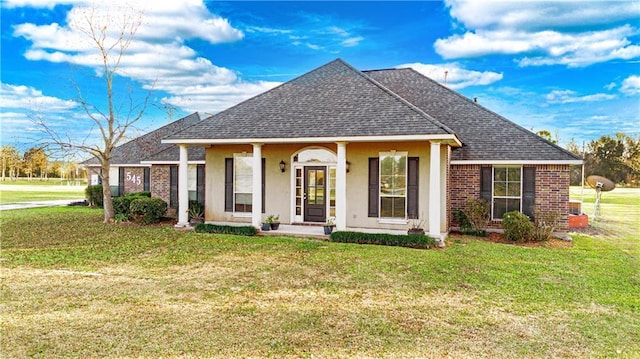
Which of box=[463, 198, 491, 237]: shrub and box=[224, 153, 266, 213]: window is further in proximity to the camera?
box=[224, 153, 266, 213]: window

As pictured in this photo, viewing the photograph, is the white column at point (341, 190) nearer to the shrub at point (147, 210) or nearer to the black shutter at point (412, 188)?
the black shutter at point (412, 188)

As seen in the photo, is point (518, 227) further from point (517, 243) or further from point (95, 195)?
point (95, 195)

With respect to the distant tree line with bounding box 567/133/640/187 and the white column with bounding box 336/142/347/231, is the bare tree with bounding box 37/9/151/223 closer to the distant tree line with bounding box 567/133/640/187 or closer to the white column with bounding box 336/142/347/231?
the white column with bounding box 336/142/347/231

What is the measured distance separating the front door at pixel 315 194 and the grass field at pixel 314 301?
265 centimetres

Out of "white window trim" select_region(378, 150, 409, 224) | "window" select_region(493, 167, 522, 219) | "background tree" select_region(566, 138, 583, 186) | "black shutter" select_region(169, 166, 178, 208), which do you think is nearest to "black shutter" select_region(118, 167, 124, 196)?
"black shutter" select_region(169, 166, 178, 208)

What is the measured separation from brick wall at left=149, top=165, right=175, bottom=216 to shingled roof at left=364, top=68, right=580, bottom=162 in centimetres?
1006

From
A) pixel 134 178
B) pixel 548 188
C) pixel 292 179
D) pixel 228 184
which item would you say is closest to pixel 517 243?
→ pixel 548 188

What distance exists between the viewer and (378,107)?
39.5ft

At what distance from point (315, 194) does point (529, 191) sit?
7061 millimetres

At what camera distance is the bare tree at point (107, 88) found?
15.6 m

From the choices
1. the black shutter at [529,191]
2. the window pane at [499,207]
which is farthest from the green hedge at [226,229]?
the black shutter at [529,191]

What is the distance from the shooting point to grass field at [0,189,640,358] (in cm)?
448

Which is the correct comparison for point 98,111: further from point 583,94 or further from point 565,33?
point 583,94

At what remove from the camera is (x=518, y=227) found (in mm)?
11547
